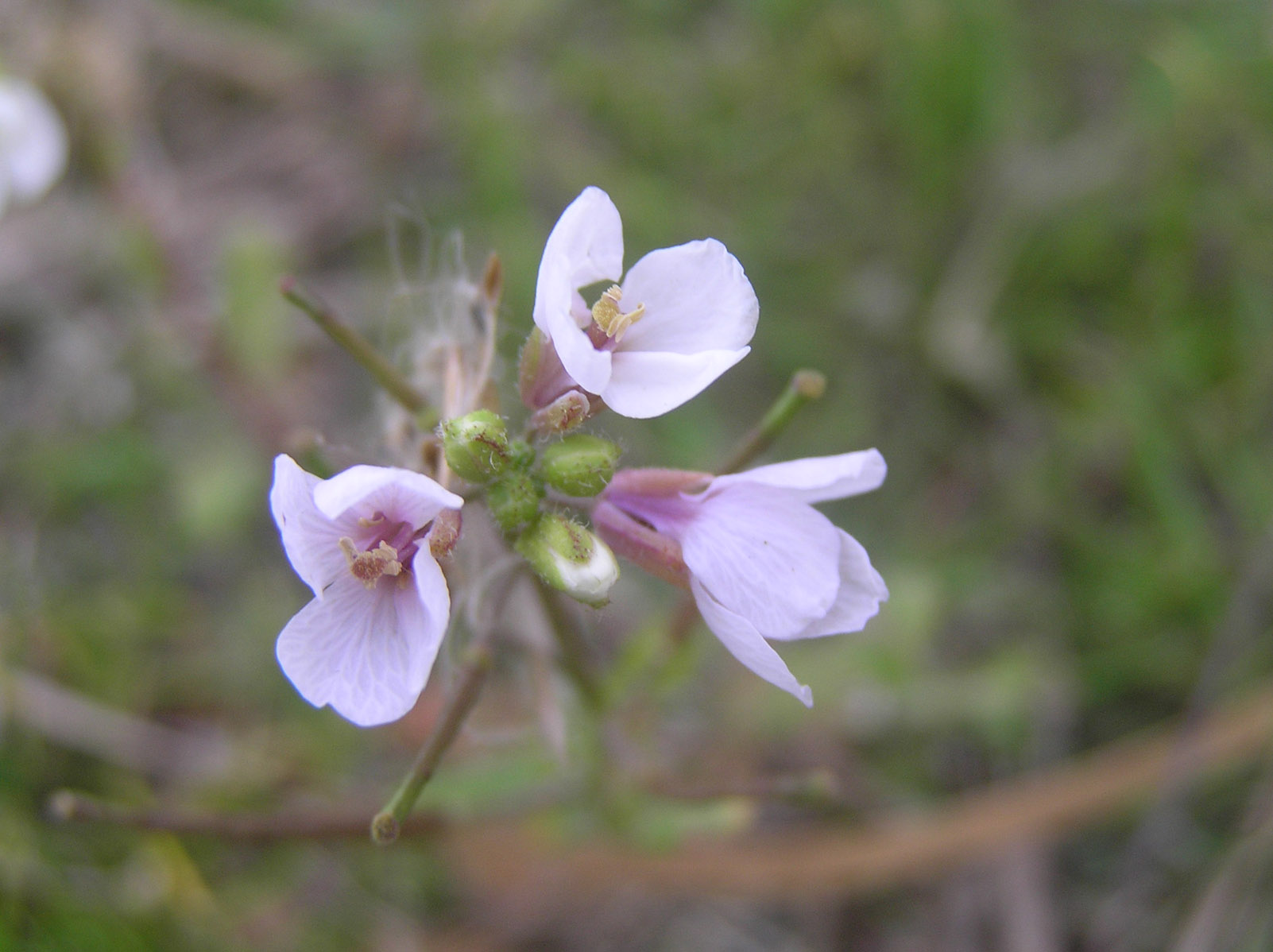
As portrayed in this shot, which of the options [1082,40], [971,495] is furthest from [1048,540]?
[1082,40]

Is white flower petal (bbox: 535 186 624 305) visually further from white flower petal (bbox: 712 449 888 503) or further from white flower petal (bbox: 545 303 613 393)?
white flower petal (bbox: 712 449 888 503)

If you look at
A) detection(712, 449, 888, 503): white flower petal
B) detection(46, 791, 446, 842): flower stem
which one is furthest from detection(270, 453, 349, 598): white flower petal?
detection(46, 791, 446, 842): flower stem

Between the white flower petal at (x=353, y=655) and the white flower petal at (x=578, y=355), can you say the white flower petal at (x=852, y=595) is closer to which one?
the white flower petal at (x=578, y=355)

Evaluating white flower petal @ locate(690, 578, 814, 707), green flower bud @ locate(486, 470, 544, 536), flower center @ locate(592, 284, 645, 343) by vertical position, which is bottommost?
white flower petal @ locate(690, 578, 814, 707)

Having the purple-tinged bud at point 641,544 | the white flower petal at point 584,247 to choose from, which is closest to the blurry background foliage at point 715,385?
the purple-tinged bud at point 641,544

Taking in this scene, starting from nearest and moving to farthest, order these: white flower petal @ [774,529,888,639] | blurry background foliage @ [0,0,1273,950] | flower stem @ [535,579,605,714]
A: 1. white flower petal @ [774,529,888,639]
2. flower stem @ [535,579,605,714]
3. blurry background foliage @ [0,0,1273,950]

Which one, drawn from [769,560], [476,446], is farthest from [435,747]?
[769,560]

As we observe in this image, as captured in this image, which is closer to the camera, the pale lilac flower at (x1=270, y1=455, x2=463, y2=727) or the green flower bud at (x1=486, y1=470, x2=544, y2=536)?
the pale lilac flower at (x1=270, y1=455, x2=463, y2=727)

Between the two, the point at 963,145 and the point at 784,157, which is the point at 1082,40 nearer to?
the point at 963,145

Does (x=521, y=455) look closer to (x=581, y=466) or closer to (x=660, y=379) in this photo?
(x=581, y=466)
